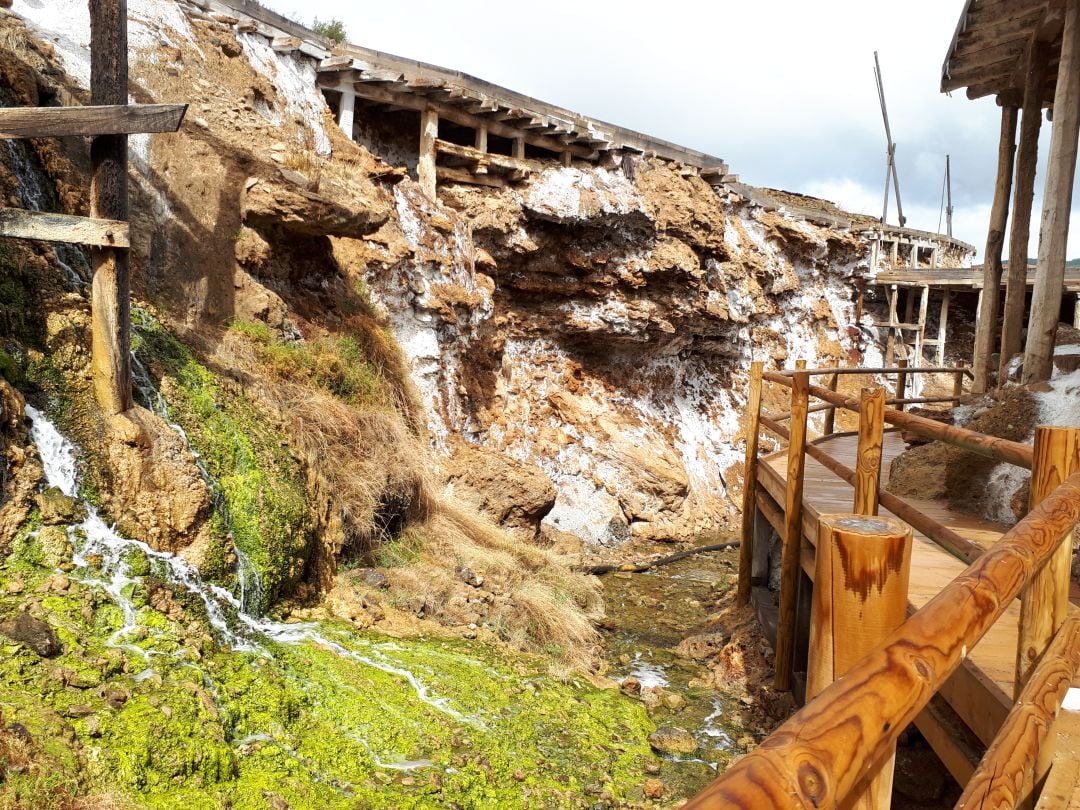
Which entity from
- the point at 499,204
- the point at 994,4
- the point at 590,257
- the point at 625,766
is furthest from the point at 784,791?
the point at 590,257

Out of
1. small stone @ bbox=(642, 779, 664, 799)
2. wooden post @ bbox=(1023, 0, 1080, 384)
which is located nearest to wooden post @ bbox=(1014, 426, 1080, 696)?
small stone @ bbox=(642, 779, 664, 799)

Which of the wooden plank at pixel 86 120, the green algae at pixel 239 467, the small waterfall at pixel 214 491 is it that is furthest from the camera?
the green algae at pixel 239 467

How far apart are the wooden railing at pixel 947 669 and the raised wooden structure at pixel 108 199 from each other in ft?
15.8

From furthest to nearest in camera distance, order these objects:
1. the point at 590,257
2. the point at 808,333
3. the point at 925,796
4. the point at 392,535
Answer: the point at 808,333
the point at 590,257
the point at 392,535
the point at 925,796

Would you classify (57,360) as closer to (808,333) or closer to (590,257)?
(590,257)

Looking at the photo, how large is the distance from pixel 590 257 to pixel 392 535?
9.43m

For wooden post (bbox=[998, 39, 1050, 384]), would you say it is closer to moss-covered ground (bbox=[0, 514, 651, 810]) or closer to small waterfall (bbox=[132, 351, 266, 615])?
moss-covered ground (bbox=[0, 514, 651, 810])

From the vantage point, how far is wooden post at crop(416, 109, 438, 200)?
525 inches

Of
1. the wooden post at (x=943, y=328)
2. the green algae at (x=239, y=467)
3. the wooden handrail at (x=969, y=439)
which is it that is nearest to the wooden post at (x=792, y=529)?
the wooden handrail at (x=969, y=439)

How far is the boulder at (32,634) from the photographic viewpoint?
3622 millimetres

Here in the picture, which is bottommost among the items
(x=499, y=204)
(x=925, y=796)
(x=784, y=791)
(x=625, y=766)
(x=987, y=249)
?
(x=625, y=766)

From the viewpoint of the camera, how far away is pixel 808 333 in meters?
21.4

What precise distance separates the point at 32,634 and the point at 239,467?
91.2 inches

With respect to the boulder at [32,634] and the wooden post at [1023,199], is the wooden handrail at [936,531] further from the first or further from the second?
the wooden post at [1023,199]
